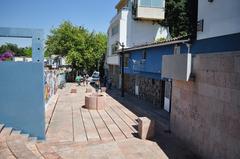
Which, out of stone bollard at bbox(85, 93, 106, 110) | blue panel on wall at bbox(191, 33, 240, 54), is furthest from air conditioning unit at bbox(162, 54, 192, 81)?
stone bollard at bbox(85, 93, 106, 110)

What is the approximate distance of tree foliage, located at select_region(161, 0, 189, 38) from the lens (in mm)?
34344

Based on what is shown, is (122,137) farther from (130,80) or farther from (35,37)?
(130,80)

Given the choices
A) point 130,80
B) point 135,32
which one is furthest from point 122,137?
point 135,32

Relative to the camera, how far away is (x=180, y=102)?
38.2 feet

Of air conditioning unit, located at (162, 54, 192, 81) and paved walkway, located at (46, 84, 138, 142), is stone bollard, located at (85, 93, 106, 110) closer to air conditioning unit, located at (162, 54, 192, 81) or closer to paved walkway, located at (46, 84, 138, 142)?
paved walkway, located at (46, 84, 138, 142)

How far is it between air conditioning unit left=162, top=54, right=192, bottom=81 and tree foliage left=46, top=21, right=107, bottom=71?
30.4m

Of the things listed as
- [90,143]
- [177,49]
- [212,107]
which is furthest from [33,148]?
[177,49]

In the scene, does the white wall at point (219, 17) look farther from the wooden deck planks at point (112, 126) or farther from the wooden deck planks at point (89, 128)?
the wooden deck planks at point (89, 128)

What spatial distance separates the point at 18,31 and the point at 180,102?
7.35 meters

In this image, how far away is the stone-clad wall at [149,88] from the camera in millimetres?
19280

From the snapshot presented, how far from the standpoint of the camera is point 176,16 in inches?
1369

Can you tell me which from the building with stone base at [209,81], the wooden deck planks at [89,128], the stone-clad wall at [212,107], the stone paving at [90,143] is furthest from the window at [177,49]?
the wooden deck planks at [89,128]

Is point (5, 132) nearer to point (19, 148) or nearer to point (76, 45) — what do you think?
point (19, 148)

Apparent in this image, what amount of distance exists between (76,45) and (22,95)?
32.5 m
